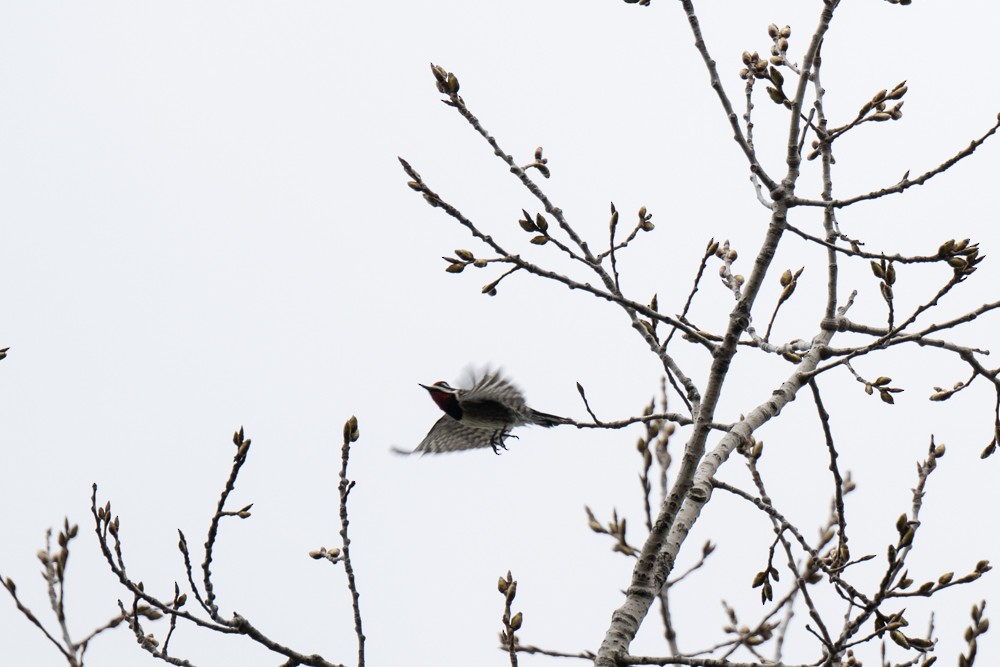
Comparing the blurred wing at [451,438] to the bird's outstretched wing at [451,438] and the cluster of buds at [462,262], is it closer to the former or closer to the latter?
the bird's outstretched wing at [451,438]

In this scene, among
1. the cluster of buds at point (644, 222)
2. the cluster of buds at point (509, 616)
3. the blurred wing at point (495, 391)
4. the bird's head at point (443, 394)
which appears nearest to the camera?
the cluster of buds at point (509, 616)

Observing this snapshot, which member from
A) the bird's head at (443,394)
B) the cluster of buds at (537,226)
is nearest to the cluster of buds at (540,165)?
the cluster of buds at (537,226)

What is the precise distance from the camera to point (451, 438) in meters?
7.55

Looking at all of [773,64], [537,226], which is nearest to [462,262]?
[537,226]

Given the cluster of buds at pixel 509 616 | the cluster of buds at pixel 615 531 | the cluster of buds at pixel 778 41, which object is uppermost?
the cluster of buds at pixel 778 41

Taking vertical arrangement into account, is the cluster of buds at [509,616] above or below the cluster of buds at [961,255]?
below

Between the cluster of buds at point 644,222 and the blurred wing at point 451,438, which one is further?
the blurred wing at point 451,438

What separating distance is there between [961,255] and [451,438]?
4.01 meters

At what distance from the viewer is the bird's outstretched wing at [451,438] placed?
24.2 ft

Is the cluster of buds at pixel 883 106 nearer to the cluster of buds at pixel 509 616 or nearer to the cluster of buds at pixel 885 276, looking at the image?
the cluster of buds at pixel 885 276

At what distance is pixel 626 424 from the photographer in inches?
179

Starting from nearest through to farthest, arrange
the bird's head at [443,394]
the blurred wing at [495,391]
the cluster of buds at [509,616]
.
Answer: the cluster of buds at [509,616]
the blurred wing at [495,391]
the bird's head at [443,394]

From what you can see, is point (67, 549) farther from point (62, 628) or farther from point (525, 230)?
point (525, 230)

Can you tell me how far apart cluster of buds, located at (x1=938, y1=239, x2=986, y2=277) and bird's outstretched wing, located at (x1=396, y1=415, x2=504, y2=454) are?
361cm
